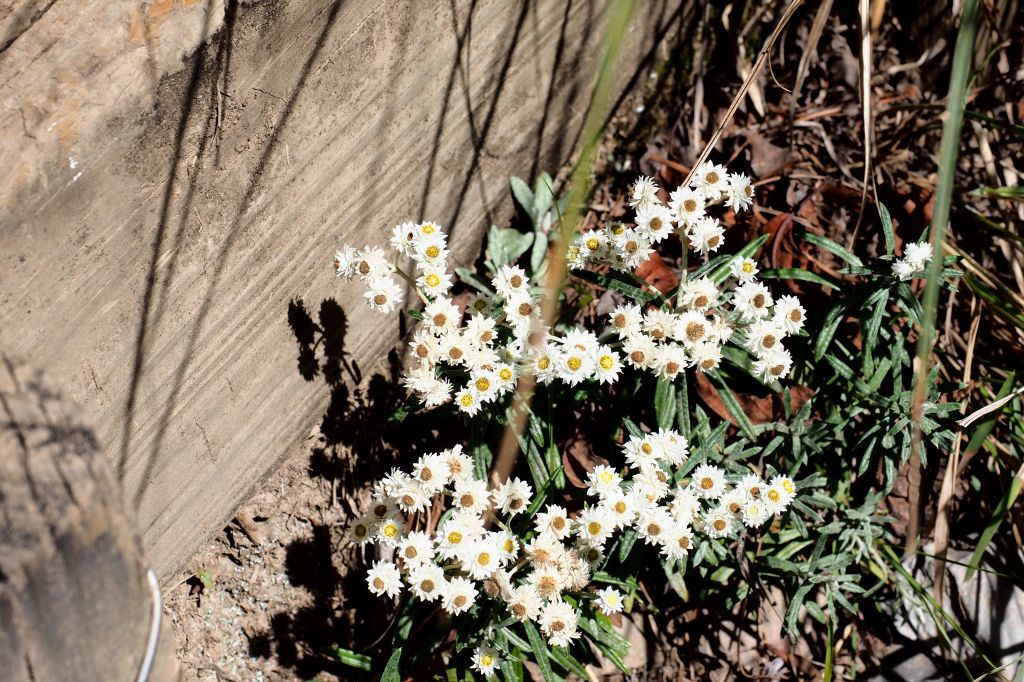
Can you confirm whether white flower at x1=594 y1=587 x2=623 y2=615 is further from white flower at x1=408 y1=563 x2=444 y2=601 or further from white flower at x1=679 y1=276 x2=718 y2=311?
white flower at x1=679 y1=276 x2=718 y2=311

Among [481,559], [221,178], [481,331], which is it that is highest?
[221,178]

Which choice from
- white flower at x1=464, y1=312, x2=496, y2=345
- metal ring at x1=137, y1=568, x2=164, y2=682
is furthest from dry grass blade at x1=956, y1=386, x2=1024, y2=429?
metal ring at x1=137, y1=568, x2=164, y2=682

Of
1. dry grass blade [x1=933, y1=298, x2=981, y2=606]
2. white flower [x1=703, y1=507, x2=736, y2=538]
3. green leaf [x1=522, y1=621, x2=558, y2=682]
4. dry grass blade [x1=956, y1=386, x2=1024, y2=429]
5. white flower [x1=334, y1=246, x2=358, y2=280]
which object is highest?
white flower [x1=334, y1=246, x2=358, y2=280]

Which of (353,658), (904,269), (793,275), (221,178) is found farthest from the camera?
(793,275)

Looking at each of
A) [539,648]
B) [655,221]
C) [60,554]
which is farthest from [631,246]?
[60,554]

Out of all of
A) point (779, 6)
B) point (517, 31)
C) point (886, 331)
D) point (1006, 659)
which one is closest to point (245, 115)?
point (517, 31)

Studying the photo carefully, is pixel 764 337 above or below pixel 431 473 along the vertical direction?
below

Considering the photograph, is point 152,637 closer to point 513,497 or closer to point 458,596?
point 458,596
